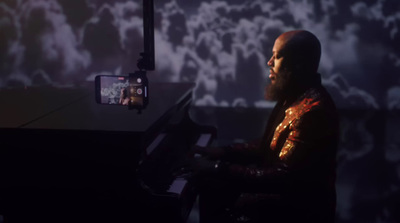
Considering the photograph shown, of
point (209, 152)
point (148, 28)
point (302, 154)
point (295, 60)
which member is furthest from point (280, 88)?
point (148, 28)

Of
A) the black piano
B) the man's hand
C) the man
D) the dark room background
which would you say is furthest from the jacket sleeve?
the dark room background

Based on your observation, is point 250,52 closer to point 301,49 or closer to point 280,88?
point 280,88

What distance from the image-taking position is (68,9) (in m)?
3.93

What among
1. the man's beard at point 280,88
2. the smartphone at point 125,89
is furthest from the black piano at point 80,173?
the man's beard at point 280,88

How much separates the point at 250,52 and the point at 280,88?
1.68 m

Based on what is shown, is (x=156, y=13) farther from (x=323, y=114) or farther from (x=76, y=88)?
(x=323, y=114)

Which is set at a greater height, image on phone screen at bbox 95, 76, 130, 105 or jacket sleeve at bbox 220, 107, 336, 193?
image on phone screen at bbox 95, 76, 130, 105

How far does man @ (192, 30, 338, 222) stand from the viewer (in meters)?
1.80

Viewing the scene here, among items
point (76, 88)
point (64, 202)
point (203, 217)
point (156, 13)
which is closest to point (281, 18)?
point (156, 13)

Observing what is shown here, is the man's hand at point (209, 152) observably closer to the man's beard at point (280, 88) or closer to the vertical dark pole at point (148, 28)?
the man's beard at point (280, 88)

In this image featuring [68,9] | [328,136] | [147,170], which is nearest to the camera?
[328,136]

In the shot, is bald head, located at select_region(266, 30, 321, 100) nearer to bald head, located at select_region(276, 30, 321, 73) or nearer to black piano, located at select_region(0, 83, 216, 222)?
bald head, located at select_region(276, 30, 321, 73)

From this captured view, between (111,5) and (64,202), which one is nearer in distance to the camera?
(64,202)

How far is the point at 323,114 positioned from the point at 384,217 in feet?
6.79
